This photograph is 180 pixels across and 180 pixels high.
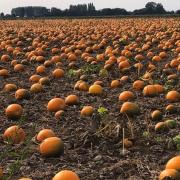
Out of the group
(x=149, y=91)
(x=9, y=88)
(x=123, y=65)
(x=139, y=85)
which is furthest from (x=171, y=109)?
(x=123, y=65)

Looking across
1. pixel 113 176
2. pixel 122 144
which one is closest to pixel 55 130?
pixel 122 144

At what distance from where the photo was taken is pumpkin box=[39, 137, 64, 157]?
4.82 meters

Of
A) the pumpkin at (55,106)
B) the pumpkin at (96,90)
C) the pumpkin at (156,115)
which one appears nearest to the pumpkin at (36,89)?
the pumpkin at (96,90)

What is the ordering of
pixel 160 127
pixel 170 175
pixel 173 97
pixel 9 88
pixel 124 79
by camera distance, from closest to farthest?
pixel 170 175 → pixel 160 127 → pixel 173 97 → pixel 9 88 → pixel 124 79

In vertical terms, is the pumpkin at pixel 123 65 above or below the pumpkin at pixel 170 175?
below

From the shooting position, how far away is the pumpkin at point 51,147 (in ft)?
15.8

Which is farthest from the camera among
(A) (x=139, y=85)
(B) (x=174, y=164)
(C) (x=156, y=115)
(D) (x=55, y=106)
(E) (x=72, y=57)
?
(E) (x=72, y=57)

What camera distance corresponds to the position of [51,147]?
4.82 metres

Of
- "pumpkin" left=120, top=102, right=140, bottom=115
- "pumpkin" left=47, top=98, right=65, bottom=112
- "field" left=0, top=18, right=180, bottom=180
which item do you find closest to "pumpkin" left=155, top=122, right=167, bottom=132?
"field" left=0, top=18, right=180, bottom=180

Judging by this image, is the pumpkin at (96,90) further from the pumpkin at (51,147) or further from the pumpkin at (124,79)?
the pumpkin at (51,147)

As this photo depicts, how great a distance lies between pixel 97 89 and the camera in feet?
25.3

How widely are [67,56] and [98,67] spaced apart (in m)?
2.45

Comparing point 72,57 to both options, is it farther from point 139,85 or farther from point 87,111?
point 87,111

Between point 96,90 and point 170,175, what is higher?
point 170,175
